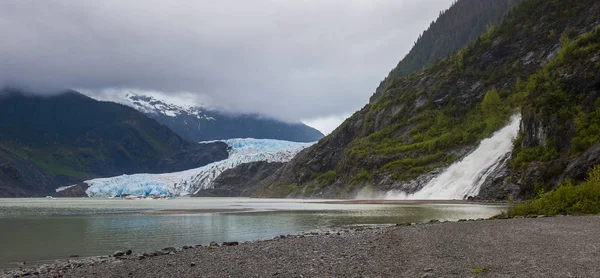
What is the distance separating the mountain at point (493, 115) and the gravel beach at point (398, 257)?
29887mm

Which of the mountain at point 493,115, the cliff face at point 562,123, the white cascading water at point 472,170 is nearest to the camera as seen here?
the cliff face at point 562,123

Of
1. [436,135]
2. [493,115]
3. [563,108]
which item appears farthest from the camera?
[436,135]

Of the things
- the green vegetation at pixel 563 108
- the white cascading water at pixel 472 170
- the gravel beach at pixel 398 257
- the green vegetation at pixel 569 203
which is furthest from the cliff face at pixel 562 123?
the gravel beach at pixel 398 257

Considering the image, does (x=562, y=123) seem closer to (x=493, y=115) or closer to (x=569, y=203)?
(x=569, y=203)

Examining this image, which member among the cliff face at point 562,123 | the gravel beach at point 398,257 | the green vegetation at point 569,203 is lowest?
the gravel beach at point 398,257

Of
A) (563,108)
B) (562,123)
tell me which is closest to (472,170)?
(562,123)

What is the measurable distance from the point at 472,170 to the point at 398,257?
68093 mm

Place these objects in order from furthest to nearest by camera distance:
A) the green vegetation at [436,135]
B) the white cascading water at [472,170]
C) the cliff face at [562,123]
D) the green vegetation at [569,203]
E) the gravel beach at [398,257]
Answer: the green vegetation at [436,135], the white cascading water at [472,170], the cliff face at [562,123], the green vegetation at [569,203], the gravel beach at [398,257]

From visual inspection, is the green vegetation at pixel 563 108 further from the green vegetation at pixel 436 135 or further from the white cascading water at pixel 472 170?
the green vegetation at pixel 436 135

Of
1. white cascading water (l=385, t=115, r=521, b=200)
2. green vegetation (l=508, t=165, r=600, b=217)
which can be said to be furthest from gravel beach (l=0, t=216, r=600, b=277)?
white cascading water (l=385, t=115, r=521, b=200)

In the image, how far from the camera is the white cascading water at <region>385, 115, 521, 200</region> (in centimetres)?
7188

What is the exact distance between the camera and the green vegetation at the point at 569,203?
26.4 meters

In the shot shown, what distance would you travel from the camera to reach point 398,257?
49.7ft

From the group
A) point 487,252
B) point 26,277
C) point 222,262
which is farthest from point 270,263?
point 26,277
